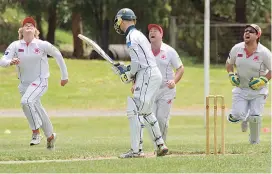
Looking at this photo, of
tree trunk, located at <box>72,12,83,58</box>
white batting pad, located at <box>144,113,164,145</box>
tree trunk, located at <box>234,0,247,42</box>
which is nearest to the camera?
white batting pad, located at <box>144,113,164,145</box>

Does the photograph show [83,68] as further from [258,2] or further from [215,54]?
[258,2]

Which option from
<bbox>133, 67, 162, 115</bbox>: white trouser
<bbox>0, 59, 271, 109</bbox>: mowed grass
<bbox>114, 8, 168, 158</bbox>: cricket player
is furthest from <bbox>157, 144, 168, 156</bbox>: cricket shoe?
<bbox>0, 59, 271, 109</bbox>: mowed grass

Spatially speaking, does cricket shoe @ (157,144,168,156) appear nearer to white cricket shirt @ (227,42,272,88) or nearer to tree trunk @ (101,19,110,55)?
white cricket shirt @ (227,42,272,88)

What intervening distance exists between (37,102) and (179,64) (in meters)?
2.58

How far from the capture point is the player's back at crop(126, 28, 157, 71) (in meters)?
12.9

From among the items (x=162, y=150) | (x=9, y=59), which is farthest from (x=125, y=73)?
(x=9, y=59)

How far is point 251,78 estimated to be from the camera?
16766 mm

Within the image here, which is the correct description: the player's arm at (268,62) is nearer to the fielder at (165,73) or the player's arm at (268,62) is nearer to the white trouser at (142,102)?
the fielder at (165,73)

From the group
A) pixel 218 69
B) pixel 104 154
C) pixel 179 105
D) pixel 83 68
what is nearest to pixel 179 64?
pixel 104 154

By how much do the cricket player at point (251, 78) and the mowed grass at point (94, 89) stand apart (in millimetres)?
15856

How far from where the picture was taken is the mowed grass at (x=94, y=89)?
109ft

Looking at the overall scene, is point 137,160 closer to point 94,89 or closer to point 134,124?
point 134,124

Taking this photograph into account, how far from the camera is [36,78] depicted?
51.5 ft

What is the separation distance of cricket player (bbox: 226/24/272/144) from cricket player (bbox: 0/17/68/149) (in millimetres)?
3403
